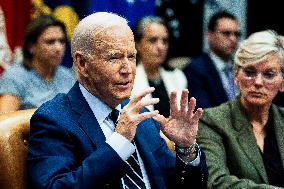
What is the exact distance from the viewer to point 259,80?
283 centimetres

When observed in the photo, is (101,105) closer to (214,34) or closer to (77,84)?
(77,84)

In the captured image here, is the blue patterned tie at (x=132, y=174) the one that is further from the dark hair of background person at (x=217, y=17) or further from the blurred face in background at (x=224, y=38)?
the dark hair of background person at (x=217, y=17)

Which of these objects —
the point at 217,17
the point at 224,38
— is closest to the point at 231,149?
the point at 224,38

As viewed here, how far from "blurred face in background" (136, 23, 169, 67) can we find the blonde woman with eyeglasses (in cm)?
158

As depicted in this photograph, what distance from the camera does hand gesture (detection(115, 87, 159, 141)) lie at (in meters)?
1.95

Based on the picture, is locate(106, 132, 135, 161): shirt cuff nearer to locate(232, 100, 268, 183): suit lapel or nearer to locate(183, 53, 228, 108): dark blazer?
locate(232, 100, 268, 183): suit lapel

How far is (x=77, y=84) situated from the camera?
87.5 inches

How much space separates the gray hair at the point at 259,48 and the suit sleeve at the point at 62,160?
99cm

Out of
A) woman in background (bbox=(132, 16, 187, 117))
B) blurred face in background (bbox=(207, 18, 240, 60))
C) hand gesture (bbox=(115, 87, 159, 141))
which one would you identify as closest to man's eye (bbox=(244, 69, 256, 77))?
hand gesture (bbox=(115, 87, 159, 141))

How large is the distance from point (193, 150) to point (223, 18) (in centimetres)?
303

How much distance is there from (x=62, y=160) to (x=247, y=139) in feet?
3.45

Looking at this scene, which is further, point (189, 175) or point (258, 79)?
point (258, 79)

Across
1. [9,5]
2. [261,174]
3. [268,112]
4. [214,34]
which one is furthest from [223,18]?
[261,174]

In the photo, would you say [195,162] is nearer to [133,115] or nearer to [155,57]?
[133,115]
